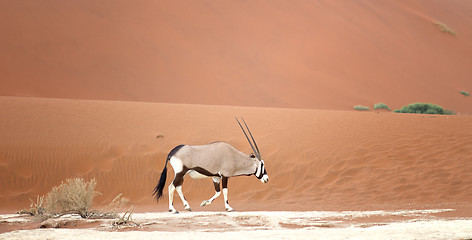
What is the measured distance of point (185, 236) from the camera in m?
6.09

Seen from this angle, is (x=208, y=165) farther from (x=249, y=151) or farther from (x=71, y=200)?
(x=249, y=151)

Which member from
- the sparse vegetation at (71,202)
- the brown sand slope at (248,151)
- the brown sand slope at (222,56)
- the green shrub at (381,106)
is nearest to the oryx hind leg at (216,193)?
the brown sand slope at (248,151)

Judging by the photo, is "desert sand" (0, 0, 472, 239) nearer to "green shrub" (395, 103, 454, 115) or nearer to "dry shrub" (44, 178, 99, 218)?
"dry shrub" (44, 178, 99, 218)

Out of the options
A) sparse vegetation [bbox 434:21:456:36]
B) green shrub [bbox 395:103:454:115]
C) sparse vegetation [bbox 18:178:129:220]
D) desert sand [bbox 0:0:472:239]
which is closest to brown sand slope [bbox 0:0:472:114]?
desert sand [bbox 0:0:472:239]

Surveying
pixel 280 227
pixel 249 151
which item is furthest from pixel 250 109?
pixel 280 227

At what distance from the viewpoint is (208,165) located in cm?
921

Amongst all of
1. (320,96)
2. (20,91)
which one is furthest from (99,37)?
(320,96)

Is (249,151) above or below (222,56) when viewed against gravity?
below

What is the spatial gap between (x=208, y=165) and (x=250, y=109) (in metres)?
8.07

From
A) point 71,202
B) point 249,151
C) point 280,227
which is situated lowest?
point 280,227

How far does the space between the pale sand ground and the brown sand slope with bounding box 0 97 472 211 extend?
205cm

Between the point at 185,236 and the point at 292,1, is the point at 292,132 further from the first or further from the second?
the point at 292,1

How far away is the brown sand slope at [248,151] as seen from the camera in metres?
11.4

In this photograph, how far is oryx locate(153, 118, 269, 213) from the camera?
9.12 meters
